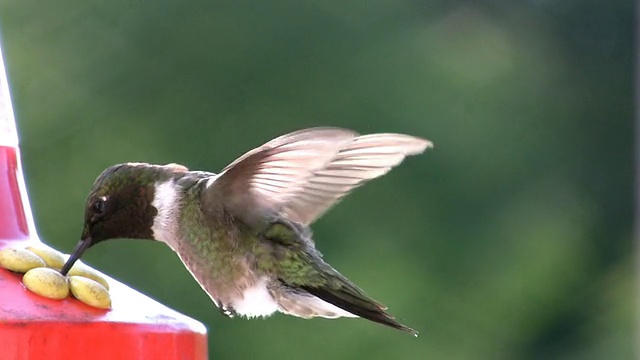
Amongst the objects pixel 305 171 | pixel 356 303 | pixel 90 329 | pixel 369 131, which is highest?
pixel 369 131

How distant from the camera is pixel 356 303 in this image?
2771 millimetres

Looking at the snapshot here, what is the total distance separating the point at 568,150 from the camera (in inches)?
328

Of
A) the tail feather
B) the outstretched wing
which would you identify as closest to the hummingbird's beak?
the outstretched wing

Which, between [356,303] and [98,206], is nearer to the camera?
[98,206]

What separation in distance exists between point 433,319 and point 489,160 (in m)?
1.16

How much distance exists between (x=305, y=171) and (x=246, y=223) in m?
0.29

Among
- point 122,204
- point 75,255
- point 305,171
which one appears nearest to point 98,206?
point 122,204

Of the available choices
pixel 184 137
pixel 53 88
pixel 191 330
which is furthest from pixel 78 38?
pixel 191 330

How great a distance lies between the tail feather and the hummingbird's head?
388mm

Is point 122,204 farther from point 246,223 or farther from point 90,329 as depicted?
point 90,329

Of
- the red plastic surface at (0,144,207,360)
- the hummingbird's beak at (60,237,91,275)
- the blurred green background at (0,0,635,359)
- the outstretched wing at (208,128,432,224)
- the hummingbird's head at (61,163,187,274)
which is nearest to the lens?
the red plastic surface at (0,144,207,360)

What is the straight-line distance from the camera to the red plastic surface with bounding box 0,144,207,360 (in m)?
1.94

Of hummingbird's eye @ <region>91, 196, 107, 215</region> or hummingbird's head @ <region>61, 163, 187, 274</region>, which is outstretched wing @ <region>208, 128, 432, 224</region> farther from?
hummingbird's eye @ <region>91, 196, 107, 215</region>

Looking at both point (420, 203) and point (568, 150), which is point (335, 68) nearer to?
point (420, 203)
